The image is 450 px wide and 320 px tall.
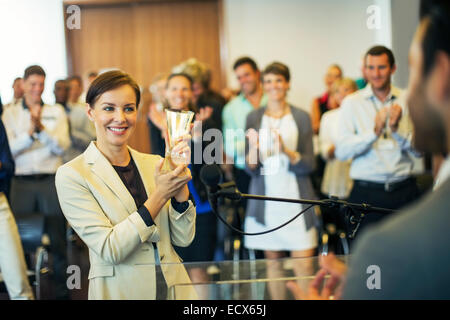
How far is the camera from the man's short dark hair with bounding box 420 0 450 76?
0.82 metres

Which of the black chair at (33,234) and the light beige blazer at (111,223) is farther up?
the light beige blazer at (111,223)

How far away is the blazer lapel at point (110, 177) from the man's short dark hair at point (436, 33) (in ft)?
3.55

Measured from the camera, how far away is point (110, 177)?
1.69 metres

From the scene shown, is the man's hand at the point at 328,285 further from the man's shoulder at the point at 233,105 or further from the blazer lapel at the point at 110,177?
the man's shoulder at the point at 233,105

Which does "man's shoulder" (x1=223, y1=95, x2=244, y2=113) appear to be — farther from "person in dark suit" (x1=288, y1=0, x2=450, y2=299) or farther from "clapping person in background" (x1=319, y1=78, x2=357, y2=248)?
"person in dark suit" (x1=288, y1=0, x2=450, y2=299)

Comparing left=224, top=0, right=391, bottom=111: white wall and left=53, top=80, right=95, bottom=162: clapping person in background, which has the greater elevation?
left=224, top=0, right=391, bottom=111: white wall

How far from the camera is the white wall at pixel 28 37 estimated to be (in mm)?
2301

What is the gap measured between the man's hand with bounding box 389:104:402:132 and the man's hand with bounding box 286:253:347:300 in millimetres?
1713

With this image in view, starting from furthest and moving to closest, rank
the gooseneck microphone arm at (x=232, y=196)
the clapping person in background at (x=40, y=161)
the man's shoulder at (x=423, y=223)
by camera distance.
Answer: the clapping person in background at (x=40, y=161), the gooseneck microphone arm at (x=232, y=196), the man's shoulder at (x=423, y=223)

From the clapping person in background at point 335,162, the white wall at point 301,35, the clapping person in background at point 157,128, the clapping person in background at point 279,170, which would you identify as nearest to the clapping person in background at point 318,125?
the clapping person in background at point 335,162

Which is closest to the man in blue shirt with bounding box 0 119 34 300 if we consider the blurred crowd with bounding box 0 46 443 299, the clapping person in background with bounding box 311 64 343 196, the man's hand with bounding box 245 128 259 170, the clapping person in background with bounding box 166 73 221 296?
the blurred crowd with bounding box 0 46 443 299

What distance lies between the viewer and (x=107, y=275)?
5.32ft

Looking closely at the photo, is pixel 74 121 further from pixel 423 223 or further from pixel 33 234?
pixel 423 223
